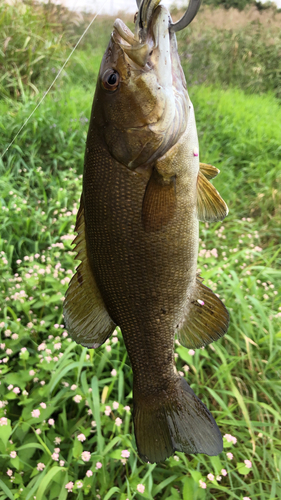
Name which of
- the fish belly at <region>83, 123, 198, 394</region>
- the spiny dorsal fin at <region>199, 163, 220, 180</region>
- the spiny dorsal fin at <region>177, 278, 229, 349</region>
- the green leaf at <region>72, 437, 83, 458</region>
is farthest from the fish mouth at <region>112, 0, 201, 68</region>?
the green leaf at <region>72, 437, 83, 458</region>

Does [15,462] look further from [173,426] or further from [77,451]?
[173,426]

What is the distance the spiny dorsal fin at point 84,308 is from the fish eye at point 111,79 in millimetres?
346

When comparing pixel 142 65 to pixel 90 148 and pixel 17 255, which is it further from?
pixel 17 255

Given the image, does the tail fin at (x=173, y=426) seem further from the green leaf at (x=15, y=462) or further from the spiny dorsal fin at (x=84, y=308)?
the green leaf at (x=15, y=462)

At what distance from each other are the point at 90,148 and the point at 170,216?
0.99ft

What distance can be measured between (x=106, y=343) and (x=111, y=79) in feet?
4.88

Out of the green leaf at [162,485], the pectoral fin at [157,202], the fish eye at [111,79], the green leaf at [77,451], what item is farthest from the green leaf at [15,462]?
the fish eye at [111,79]

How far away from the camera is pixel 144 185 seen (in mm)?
901

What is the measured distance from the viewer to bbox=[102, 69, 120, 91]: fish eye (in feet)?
2.82

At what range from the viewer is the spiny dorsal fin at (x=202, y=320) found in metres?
1.10

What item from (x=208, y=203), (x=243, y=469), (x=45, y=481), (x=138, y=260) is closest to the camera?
(x=138, y=260)

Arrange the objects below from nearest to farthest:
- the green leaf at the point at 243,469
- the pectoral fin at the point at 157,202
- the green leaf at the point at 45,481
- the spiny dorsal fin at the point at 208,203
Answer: the pectoral fin at the point at 157,202, the spiny dorsal fin at the point at 208,203, the green leaf at the point at 45,481, the green leaf at the point at 243,469

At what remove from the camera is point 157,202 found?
898mm

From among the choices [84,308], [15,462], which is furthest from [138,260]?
[15,462]
